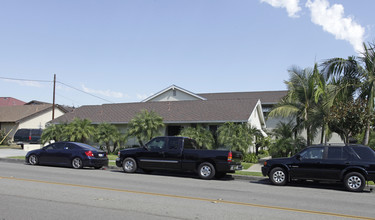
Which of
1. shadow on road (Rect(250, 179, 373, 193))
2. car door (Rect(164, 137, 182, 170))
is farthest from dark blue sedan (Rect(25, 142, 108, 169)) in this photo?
shadow on road (Rect(250, 179, 373, 193))

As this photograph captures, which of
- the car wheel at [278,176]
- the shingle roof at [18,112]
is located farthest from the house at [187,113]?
the shingle roof at [18,112]

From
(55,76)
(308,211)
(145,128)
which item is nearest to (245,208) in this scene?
(308,211)

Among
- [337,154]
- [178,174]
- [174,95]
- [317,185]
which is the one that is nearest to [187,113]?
[178,174]

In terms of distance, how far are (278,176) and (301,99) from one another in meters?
9.03

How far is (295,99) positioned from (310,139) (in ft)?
8.42

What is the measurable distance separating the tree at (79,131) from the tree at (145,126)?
3.53 metres

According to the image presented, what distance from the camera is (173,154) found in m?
14.8

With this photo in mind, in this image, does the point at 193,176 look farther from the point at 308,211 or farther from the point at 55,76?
the point at 55,76

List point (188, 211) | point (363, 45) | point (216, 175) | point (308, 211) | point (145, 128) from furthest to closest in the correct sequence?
point (145, 128) → point (363, 45) → point (216, 175) → point (308, 211) → point (188, 211)

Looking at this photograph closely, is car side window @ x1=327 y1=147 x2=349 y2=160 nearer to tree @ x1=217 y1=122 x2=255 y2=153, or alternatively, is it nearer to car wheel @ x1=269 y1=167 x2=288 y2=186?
car wheel @ x1=269 y1=167 x2=288 y2=186

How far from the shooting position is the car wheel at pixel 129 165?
15.5 metres

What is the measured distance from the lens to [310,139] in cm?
2009

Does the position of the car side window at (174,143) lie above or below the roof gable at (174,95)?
below

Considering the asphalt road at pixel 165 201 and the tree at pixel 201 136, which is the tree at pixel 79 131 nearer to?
the tree at pixel 201 136
